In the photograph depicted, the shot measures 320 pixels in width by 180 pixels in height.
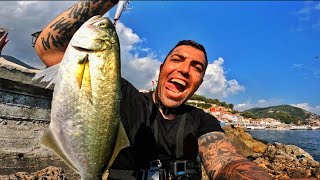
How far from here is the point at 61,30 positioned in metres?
4.34

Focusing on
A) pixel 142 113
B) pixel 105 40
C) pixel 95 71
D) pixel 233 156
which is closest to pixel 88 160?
pixel 95 71

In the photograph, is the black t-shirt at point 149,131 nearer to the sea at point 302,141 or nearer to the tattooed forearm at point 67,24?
the tattooed forearm at point 67,24

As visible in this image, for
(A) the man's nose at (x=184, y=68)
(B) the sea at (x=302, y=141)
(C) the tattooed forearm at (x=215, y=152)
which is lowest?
(B) the sea at (x=302, y=141)

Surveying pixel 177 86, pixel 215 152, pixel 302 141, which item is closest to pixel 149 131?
pixel 177 86

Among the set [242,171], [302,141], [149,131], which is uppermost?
[149,131]

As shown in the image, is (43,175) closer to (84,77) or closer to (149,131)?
(149,131)

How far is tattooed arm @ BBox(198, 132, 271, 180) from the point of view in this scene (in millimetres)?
3721

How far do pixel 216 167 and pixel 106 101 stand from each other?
1964 mm

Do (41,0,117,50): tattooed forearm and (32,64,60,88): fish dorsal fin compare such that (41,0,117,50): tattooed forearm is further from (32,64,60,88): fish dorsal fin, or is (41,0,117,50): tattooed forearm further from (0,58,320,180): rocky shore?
(0,58,320,180): rocky shore

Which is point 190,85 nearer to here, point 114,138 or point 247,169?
point 247,169

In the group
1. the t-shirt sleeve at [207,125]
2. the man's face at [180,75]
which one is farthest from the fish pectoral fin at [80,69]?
the t-shirt sleeve at [207,125]

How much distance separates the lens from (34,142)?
7.19 m

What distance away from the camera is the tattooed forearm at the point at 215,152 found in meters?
4.14

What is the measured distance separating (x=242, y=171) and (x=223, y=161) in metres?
0.41
